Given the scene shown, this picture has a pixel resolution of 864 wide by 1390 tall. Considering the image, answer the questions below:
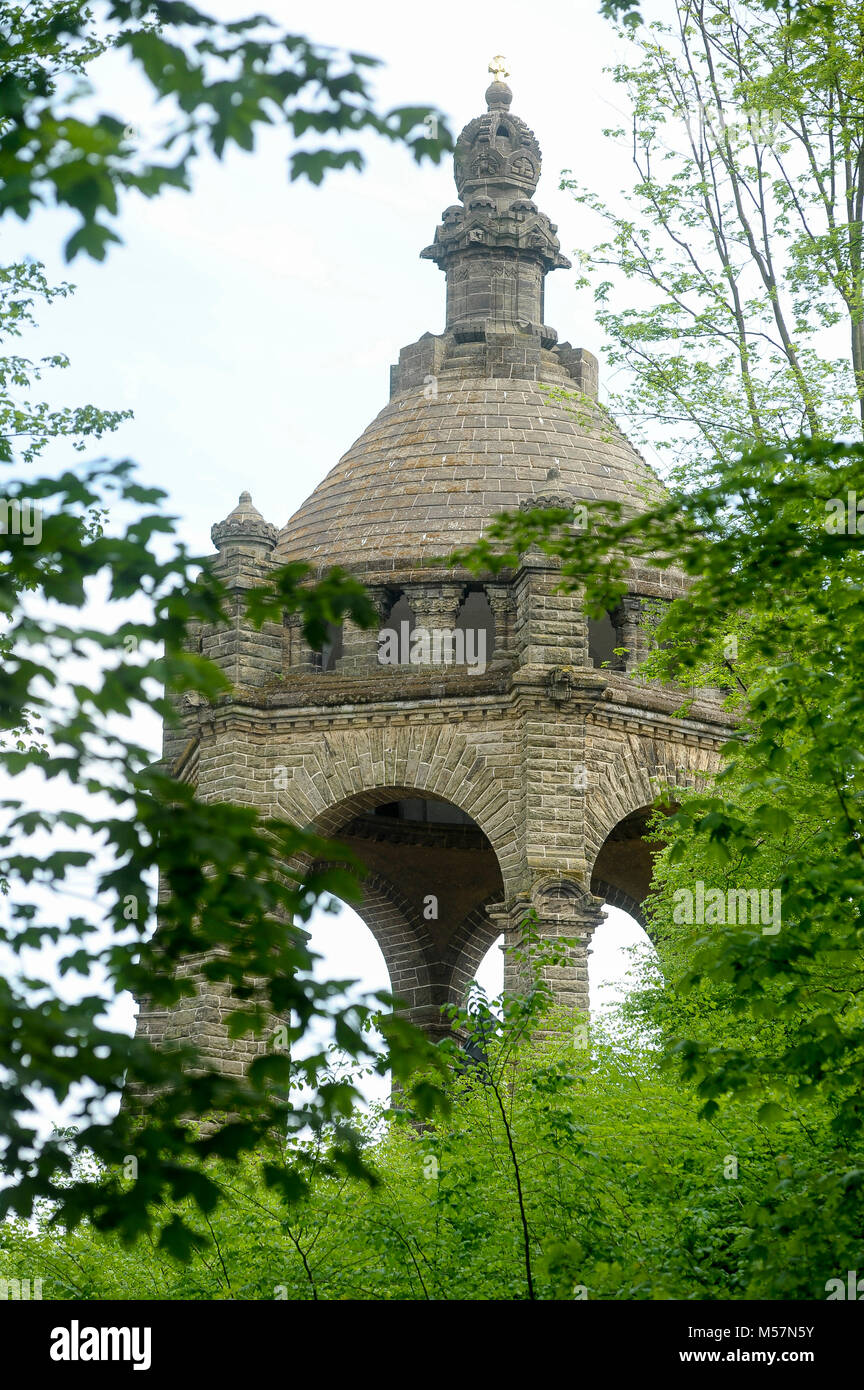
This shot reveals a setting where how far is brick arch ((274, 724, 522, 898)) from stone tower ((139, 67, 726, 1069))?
3 centimetres

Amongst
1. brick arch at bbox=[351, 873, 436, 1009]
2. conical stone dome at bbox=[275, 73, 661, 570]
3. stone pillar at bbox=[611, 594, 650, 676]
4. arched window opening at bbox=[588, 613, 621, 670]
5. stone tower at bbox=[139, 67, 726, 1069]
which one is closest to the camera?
stone tower at bbox=[139, 67, 726, 1069]

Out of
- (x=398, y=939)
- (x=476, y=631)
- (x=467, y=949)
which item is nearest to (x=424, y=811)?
(x=398, y=939)

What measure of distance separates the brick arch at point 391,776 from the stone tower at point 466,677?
0.09 feet

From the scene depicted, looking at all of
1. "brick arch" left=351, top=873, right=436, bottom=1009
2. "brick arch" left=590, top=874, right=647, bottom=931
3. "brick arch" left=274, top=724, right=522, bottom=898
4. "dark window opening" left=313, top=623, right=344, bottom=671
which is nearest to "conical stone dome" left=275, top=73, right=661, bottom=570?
"dark window opening" left=313, top=623, right=344, bottom=671

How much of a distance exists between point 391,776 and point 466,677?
1.48 meters

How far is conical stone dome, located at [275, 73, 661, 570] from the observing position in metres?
24.0

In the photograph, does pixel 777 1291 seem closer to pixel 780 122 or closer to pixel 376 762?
pixel 376 762

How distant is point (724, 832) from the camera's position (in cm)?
870

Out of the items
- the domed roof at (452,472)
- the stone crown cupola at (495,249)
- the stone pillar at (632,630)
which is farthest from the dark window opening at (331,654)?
the stone crown cupola at (495,249)

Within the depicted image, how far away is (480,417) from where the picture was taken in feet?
84.2

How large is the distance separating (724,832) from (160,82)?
450cm

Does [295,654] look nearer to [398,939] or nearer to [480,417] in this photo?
[480,417]

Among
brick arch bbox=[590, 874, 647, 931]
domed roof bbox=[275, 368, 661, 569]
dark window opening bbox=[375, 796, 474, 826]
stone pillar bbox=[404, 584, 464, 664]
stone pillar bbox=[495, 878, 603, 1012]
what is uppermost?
domed roof bbox=[275, 368, 661, 569]

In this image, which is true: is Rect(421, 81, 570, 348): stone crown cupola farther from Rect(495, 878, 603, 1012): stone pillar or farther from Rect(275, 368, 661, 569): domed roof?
Rect(495, 878, 603, 1012): stone pillar
